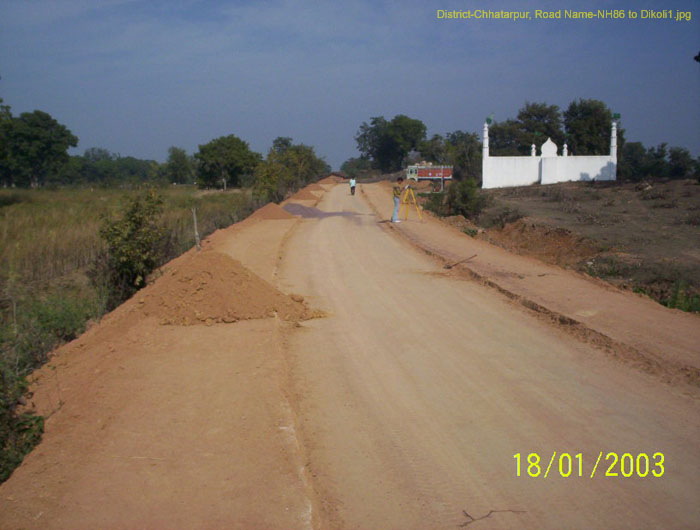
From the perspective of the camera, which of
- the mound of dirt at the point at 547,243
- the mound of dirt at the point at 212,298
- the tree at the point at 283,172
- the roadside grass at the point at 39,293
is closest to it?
the roadside grass at the point at 39,293

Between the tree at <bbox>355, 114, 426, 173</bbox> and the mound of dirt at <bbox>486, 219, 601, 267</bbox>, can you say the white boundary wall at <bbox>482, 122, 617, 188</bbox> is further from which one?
the tree at <bbox>355, 114, 426, 173</bbox>

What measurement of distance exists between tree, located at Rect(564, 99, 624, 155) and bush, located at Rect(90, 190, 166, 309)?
191 feet

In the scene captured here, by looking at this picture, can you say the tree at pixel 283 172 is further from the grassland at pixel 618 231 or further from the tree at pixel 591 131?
the tree at pixel 591 131

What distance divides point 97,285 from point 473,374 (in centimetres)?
908

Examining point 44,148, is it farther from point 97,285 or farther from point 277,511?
point 277,511

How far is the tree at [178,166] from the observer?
271 ft

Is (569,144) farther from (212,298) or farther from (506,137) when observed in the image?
(212,298)

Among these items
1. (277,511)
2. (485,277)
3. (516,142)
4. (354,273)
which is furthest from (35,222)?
(516,142)

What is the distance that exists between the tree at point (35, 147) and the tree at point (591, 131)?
54.6m

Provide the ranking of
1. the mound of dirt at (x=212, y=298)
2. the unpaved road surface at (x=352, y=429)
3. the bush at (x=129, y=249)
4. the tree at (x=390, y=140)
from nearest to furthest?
the unpaved road surface at (x=352, y=429) < the mound of dirt at (x=212, y=298) < the bush at (x=129, y=249) < the tree at (x=390, y=140)

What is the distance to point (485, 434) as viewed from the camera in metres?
5.23

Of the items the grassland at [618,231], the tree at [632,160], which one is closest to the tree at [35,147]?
the grassland at [618,231]

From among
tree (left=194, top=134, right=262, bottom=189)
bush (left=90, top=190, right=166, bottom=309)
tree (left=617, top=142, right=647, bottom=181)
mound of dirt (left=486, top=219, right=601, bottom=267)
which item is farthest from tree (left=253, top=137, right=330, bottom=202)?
tree (left=617, top=142, right=647, bottom=181)

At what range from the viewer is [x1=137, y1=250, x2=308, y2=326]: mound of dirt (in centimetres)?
895
